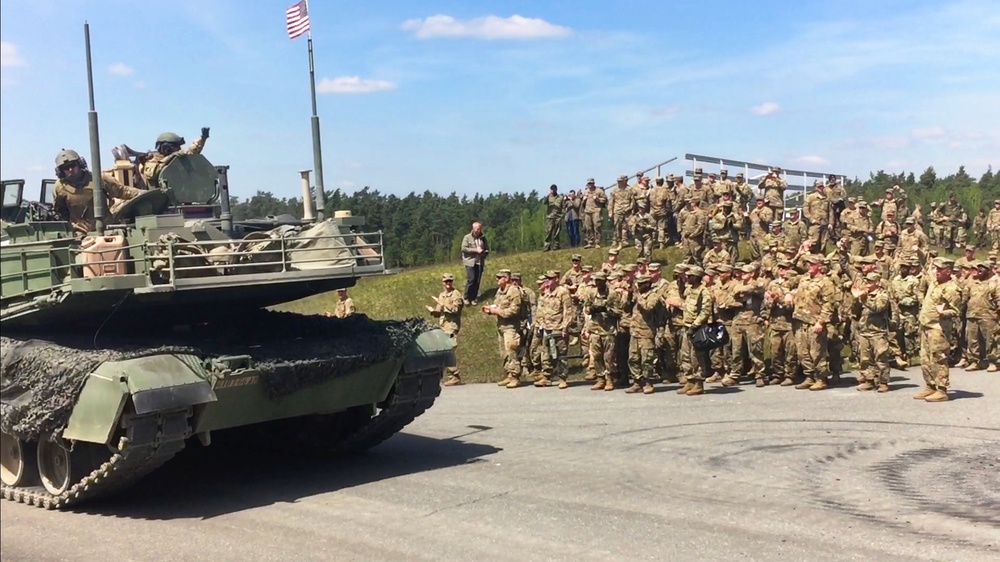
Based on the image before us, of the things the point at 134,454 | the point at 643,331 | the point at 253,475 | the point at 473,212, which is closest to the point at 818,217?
the point at 643,331

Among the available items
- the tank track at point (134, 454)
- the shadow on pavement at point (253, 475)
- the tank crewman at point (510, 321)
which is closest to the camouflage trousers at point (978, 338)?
the tank crewman at point (510, 321)

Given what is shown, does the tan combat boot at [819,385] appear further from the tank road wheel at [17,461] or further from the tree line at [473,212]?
the tree line at [473,212]

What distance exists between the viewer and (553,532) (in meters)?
6.84

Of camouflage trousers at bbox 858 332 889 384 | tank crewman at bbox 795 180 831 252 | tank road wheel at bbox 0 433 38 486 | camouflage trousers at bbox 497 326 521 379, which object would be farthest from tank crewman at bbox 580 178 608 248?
tank road wheel at bbox 0 433 38 486

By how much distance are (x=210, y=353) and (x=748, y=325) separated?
8.04 m

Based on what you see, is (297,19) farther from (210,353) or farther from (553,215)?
(553,215)

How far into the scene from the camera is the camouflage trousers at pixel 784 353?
13500 mm

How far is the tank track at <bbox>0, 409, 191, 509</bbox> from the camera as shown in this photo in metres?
7.57

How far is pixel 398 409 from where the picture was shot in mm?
9508

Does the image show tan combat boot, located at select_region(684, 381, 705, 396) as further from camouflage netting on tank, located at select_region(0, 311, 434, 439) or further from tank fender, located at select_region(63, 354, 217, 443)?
tank fender, located at select_region(63, 354, 217, 443)

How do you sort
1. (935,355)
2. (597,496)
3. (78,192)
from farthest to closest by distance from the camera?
1. (935,355)
2. (78,192)
3. (597,496)

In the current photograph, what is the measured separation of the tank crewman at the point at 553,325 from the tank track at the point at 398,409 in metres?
5.19

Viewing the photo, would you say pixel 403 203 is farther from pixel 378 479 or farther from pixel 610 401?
pixel 378 479

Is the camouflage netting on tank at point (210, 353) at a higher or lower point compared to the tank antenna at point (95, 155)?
lower
